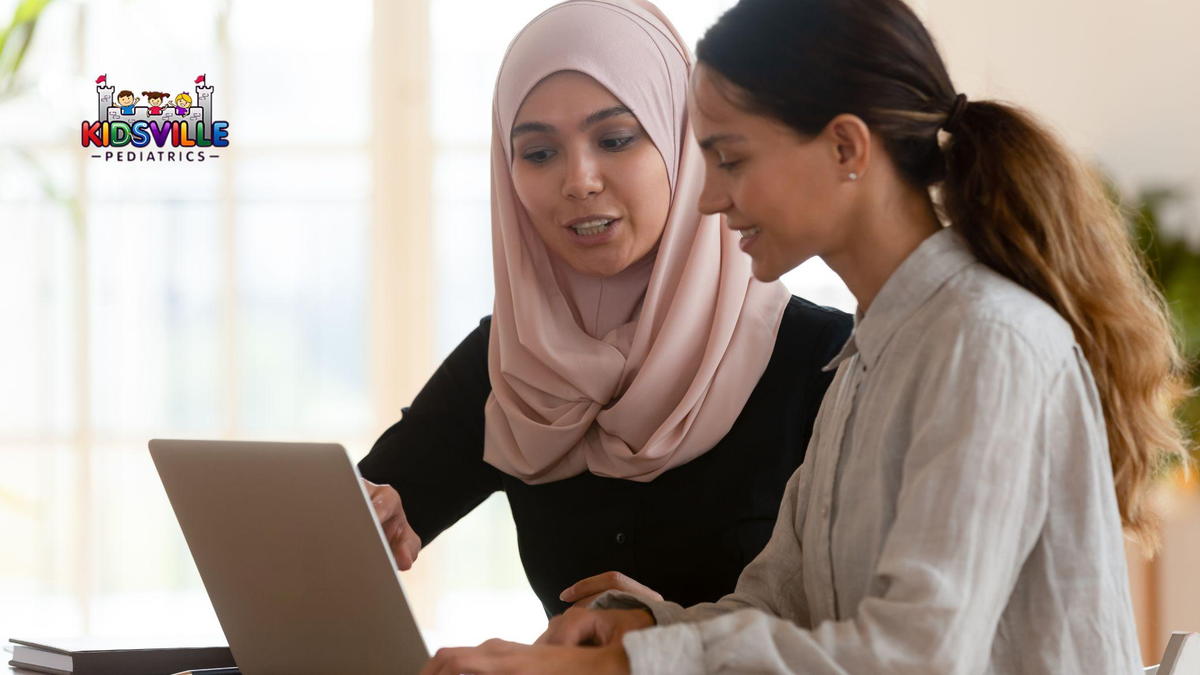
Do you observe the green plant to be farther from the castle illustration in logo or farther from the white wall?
the white wall

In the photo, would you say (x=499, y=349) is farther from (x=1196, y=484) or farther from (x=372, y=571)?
(x=1196, y=484)

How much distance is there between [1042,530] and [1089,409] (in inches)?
3.8

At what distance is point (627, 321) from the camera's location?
5.59ft

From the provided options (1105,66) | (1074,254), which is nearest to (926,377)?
(1074,254)

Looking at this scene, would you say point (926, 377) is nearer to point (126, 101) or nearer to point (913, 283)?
point (913, 283)

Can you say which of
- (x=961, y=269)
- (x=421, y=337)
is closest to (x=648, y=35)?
(x=961, y=269)

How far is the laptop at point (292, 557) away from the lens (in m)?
1.08

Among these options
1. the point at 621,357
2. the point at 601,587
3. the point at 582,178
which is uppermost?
the point at 582,178

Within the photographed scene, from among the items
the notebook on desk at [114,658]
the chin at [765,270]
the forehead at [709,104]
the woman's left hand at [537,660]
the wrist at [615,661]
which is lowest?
the notebook on desk at [114,658]

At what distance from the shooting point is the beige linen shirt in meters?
0.88

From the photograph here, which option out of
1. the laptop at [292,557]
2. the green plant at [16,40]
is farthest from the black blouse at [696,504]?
the green plant at [16,40]

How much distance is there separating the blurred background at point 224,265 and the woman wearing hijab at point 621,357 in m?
2.20

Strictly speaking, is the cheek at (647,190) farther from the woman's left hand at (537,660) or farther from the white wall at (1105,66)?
the white wall at (1105,66)

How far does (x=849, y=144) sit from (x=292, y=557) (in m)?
0.62
